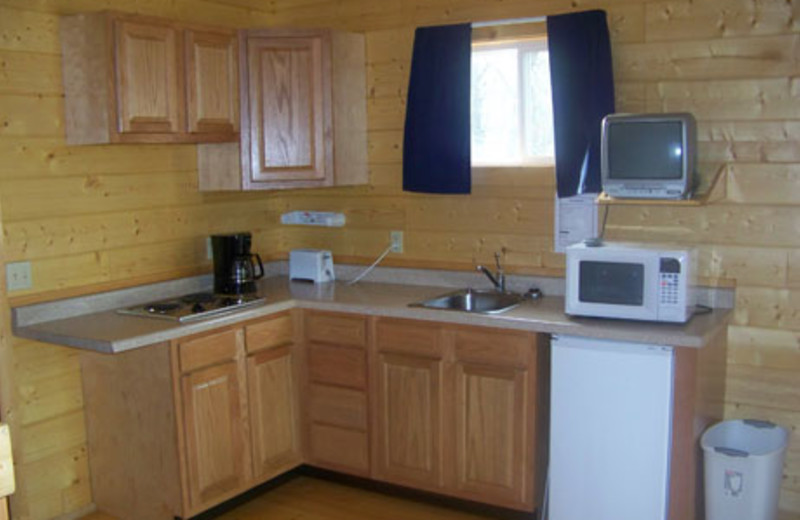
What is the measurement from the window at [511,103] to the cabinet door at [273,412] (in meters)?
1.29

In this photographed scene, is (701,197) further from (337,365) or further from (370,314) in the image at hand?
(337,365)

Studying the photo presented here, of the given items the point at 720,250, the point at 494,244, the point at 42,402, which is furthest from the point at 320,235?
the point at 720,250

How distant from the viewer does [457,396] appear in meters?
3.48

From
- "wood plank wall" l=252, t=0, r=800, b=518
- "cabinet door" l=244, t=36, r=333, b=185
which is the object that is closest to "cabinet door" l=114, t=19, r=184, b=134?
"cabinet door" l=244, t=36, r=333, b=185

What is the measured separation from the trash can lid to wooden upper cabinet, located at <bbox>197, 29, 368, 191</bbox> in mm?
2016

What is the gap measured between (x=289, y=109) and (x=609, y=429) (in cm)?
202

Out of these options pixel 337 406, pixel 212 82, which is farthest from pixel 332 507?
pixel 212 82

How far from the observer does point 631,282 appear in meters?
3.14

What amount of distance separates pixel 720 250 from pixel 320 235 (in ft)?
6.57

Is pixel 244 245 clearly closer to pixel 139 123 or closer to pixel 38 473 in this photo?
pixel 139 123

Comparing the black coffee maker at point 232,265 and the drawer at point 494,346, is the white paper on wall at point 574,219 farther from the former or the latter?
the black coffee maker at point 232,265

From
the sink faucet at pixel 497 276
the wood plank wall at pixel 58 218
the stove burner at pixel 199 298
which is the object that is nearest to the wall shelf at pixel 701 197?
the sink faucet at pixel 497 276

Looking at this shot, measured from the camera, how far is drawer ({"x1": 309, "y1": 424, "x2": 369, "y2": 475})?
3.76m

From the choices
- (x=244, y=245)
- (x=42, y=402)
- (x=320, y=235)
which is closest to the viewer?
(x=42, y=402)
